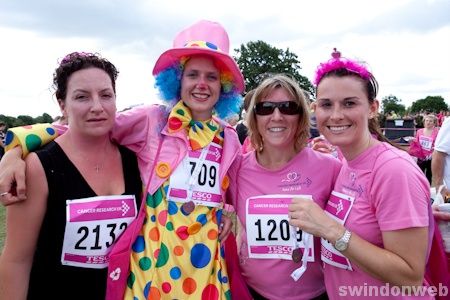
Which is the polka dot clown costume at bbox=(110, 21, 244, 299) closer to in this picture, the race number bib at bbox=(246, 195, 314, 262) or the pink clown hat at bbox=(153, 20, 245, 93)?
the pink clown hat at bbox=(153, 20, 245, 93)

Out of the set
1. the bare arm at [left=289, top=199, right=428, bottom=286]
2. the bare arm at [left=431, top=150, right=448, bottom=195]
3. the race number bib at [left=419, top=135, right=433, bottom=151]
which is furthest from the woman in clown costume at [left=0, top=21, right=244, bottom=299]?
the race number bib at [left=419, top=135, right=433, bottom=151]

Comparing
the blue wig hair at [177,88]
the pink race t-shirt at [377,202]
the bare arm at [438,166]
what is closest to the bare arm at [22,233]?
the blue wig hair at [177,88]

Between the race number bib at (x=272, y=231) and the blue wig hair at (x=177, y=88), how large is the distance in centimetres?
84

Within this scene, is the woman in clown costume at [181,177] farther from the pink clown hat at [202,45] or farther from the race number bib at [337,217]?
the race number bib at [337,217]

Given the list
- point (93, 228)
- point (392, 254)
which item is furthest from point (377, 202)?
point (93, 228)

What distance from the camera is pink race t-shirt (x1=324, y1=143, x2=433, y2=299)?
1729 millimetres

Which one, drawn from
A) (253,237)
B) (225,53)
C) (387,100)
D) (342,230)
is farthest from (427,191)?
(387,100)

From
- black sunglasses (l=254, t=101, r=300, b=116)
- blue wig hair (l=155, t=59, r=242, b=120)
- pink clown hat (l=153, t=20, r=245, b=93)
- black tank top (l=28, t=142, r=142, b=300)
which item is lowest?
black tank top (l=28, t=142, r=142, b=300)

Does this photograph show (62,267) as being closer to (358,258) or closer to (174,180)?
(174,180)

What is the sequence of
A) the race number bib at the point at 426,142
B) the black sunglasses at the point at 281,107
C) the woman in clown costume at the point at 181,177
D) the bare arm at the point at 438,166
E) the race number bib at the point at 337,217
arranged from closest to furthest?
1. the race number bib at the point at 337,217
2. the woman in clown costume at the point at 181,177
3. the black sunglasses at the point at 281,107
4. the bare arm at the point at 438,166
5. the race number bib at the point at 426,142

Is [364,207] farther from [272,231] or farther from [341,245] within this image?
[272,231]

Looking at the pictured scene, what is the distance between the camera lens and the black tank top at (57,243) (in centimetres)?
203

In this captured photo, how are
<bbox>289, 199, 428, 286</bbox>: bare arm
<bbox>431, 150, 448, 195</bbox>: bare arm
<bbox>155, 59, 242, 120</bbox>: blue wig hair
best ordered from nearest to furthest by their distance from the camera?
<bbox>289, 199, 428, 286</bbox>: bare arm
<bbox>155, 59, 242, 120</bbox>: blue wig hair
<bbox>431, 150, 448, 195</bbox>: bare arm

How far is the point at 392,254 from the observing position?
5.72ft
